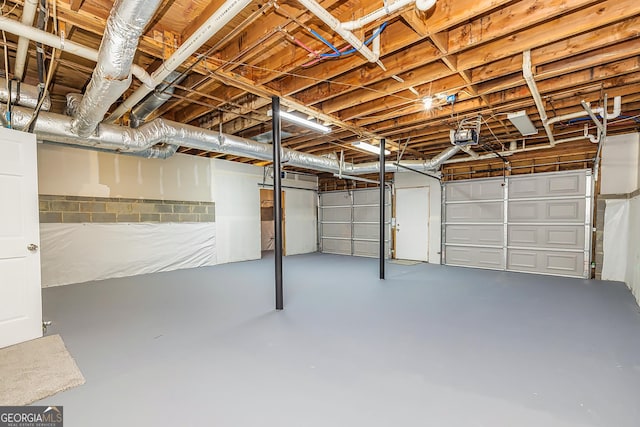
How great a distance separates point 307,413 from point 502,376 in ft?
4.57

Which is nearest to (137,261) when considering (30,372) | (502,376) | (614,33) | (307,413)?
(30,372)

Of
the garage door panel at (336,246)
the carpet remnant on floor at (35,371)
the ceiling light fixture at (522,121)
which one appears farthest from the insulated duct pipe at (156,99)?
the garage door panel at (336,246)

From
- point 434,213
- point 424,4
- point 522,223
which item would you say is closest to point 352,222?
point 434,213

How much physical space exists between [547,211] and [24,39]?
7.50 meters

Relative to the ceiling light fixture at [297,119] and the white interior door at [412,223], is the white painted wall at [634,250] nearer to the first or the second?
the white interior door at [412,223]

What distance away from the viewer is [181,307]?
358cm

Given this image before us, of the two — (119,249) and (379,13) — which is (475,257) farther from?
(119,249)

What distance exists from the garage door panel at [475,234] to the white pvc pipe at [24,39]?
705cm

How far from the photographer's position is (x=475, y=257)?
642cm

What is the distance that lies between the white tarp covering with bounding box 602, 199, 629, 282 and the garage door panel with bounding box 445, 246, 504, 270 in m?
1.56

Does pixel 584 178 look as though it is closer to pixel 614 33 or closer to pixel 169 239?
pixel 614 33

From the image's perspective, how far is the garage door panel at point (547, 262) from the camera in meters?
5.36

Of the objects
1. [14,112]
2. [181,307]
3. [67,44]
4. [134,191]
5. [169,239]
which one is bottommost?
[181,307]

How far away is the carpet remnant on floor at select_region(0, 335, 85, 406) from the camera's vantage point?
1.83 m
